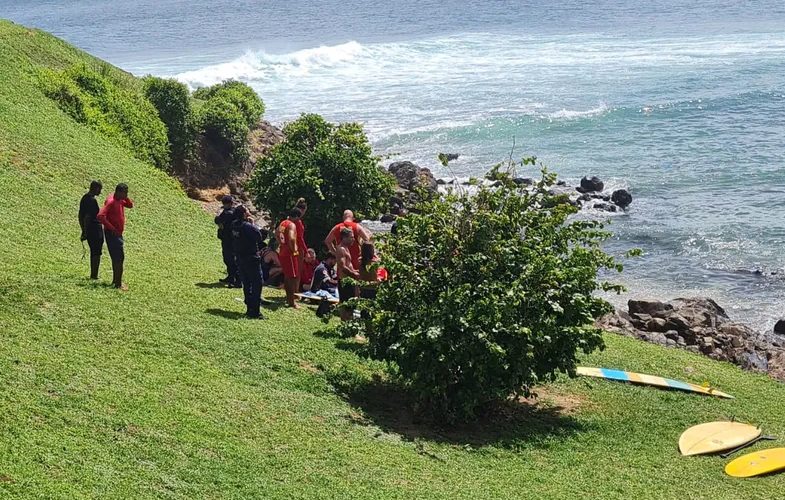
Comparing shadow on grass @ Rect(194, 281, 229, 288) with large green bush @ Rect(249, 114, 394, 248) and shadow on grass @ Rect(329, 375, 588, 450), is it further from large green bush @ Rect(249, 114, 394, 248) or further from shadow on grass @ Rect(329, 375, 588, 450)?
large green bush @ Rect(249, 114, 394, 248)

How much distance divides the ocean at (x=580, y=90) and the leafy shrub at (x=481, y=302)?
1106cm

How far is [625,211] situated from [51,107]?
57.8 feet

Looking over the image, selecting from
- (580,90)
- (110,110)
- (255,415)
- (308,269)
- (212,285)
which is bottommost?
(255,415)

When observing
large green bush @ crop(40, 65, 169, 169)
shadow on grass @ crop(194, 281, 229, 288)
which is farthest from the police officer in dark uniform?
large green bush @ crop(40, 65, 169, 169)

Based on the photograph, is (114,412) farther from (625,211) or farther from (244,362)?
(625,211)

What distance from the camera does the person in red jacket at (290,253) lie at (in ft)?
51.1

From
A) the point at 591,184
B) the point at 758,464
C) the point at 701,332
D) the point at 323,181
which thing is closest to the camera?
the point at 758,464

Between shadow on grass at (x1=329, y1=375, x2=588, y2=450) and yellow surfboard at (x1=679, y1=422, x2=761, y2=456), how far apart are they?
124cm

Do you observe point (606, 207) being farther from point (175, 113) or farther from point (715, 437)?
point (715, 437)

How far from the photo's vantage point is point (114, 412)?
10.1 metres

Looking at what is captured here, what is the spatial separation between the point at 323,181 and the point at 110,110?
31.3 ft

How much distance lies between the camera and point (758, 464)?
11602mm

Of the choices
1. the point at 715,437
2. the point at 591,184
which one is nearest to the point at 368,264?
the point at 715,437

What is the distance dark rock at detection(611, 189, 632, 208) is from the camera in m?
33.8
